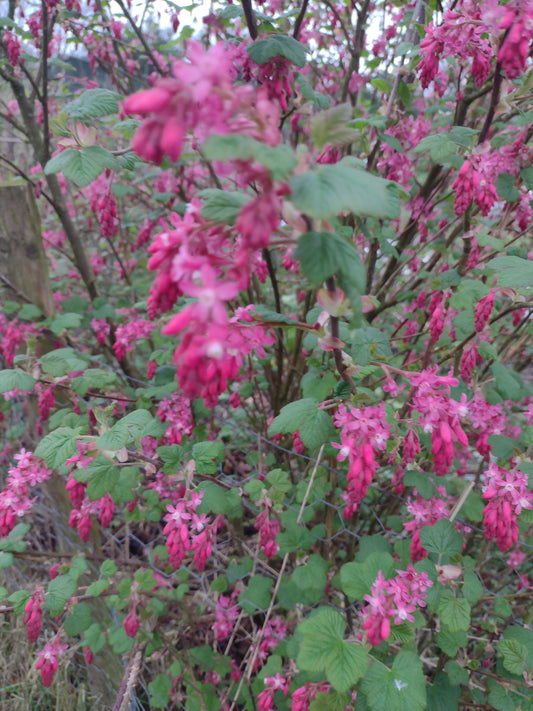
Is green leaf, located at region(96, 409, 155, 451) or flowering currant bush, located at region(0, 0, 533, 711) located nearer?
flowering currant bush, located at region(0, 0, 533, 711)

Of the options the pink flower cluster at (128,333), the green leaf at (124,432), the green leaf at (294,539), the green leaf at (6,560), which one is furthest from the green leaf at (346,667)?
the pink flower cluster at (128,333)

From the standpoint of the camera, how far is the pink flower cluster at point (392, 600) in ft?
4.53

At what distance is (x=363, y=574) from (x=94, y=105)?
192 centimetres

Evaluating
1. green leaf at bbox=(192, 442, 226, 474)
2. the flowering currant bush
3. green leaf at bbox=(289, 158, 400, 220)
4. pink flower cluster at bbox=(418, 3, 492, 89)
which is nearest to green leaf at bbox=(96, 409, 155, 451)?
the flowering currant bush

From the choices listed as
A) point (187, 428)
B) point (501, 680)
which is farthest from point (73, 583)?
point (501, 680)

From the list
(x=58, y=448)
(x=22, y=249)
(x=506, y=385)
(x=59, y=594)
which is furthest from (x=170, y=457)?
(x=22, y=249)

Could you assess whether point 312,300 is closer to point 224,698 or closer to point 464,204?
point 464,204

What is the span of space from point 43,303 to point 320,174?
2.36 m

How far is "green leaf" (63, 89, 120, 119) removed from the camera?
1.62 m

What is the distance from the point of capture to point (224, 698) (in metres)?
2.37

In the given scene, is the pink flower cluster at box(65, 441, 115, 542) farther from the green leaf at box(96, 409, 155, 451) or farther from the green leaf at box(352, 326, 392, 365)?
the green leaf at box(352, 326, 392, 365)

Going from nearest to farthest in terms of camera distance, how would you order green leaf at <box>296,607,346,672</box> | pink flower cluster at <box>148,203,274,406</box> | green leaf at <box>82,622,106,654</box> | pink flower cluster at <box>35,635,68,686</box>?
1. pink flower cluster at <box>148,203,274,406</box>
2. green leaf at <box>296,607,346,672</box>
3. pink flower cluster at <box>35,635,68,686</box>
4. green leaf at <box>82,622,106,654</box>

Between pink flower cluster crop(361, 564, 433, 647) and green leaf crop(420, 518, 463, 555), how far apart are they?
13 centimetres

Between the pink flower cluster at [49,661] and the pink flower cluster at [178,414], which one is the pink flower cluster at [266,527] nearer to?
the pink flower cluster at [178,414]
